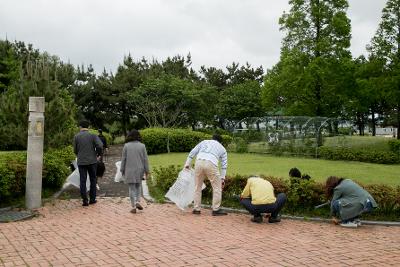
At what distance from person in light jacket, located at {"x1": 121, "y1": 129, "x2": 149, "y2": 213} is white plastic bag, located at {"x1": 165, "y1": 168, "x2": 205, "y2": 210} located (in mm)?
720

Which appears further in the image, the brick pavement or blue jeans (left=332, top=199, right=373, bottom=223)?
blue jeans (left=332, top=199, right=373, bottom=223)

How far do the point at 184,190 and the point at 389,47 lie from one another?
20212 millimetres

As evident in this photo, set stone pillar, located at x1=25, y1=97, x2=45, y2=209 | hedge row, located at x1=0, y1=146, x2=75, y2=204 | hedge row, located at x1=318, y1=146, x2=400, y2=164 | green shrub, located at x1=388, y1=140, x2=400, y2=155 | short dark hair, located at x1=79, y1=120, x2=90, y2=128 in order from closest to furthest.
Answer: hedge row, located at x1=0, y1=146, x2=75, y2=204, stone pillar, located at x1=25, y1=97, x2=45, y2=209, short dark hair, located at x1=79, y1=120, x2=90, y2=128, hedge row, located at x1=318, y1=146, x2=400, y2=164, green shrub, located at x1=388, y1=140, x2=400, y2=155

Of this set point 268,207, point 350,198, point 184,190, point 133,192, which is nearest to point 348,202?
point 350,198

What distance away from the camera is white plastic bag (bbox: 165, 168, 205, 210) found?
936 cm

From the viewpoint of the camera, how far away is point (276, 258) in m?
6.05

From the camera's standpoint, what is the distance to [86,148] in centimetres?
970

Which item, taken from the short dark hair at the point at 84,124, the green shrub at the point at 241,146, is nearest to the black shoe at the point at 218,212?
the short dark hair at the point at 84,124

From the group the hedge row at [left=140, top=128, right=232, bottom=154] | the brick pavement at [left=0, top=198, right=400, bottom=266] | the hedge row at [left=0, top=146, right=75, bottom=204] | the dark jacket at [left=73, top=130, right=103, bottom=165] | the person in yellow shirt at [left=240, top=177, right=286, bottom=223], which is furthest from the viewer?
the hedge row at [left=140, top=128, right=232, bottom=154]

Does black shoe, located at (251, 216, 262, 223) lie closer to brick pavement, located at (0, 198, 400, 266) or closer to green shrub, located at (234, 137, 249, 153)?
brick pavement, located at (0, 198, 400, 266)

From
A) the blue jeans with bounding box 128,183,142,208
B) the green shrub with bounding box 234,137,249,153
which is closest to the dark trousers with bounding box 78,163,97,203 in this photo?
the blue jeans with bounding box 128,183,142,208

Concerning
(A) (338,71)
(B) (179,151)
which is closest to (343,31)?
(A) (338,71)

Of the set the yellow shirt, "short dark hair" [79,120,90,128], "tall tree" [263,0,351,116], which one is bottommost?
the yellow shirt

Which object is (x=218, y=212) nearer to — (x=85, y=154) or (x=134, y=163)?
(x=134, y=163)
